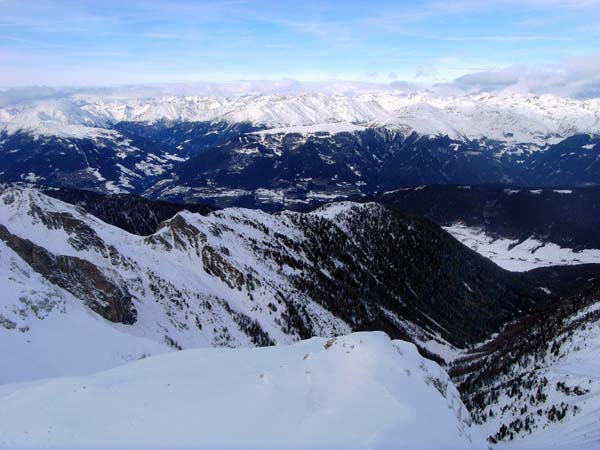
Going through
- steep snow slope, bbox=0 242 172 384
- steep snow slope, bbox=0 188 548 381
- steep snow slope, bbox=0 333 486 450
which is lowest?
steep snow slope, bbox=0 188 548 381

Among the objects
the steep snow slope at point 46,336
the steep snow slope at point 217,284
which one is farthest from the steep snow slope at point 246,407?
the steep snow slope at point 217,284

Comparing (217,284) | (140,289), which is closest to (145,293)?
(140,289)

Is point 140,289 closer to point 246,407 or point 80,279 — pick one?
point 80,279

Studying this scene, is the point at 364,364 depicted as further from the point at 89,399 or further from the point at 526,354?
the point at 526,354

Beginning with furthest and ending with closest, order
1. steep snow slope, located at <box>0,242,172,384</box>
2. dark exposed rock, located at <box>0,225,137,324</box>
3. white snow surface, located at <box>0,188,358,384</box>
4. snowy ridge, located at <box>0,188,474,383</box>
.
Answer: dark exposed rock, located at <box>0,225,137,324</box> → snowy ridge, located at <box>0,188,474,383</box> → white snow surface, located at <box>0,188,358,384</box> → steep snow slope, located at <box>0,242,172,384</box>

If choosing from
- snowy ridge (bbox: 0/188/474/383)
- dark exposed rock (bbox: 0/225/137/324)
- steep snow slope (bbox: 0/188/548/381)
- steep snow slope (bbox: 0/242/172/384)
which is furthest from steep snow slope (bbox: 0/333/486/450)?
dark exposed rock (bbox: 0/225/137/324)

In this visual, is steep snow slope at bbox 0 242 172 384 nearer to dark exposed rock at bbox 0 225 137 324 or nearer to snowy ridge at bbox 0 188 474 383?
snowy ridge at bbox 0 188 474 383

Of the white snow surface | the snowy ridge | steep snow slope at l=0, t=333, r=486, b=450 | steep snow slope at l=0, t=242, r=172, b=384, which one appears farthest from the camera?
the snowy ridge

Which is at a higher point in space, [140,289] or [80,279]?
[80,279]
